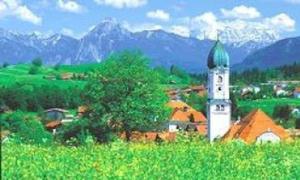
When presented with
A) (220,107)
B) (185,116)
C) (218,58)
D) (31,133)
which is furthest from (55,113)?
(31,133)

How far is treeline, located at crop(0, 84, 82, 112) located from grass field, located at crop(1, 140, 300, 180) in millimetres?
140857

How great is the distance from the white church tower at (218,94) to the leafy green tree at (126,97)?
119ft

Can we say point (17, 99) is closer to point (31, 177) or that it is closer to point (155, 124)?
point (155, 124)

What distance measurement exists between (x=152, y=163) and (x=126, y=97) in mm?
39106

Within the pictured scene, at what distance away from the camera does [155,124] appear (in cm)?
5522

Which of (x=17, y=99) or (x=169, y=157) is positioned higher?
(x=17, y=99)

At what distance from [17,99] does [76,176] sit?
15218 centimetres

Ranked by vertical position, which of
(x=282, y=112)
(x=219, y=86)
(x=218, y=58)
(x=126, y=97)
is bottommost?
(x=126, y=97)

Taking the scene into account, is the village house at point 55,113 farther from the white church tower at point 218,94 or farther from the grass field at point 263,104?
the white church tower at point 218,94

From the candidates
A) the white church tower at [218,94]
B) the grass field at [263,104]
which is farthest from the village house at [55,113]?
the white church tower at [218,94]

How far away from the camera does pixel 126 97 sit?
5472 cm

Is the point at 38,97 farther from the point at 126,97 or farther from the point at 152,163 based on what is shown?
the point at 152,163

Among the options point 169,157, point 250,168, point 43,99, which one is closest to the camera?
point 250,168

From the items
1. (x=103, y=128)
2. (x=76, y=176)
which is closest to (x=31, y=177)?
(x=76, y=176)
